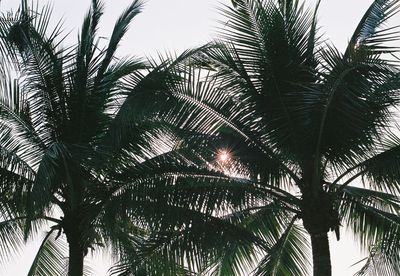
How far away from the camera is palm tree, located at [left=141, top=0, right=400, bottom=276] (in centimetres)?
1078

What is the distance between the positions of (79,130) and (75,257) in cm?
225

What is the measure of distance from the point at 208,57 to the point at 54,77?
10.5ft

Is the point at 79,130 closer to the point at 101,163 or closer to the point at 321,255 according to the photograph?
the point at 101,163

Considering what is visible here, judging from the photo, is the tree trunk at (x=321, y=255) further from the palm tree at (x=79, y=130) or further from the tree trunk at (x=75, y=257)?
the tree trunk at (x=75, y=257)

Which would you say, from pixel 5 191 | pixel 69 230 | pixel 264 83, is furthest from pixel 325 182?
pixel 5 191

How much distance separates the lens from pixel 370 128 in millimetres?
10836

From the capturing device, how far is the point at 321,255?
1098 centimetres

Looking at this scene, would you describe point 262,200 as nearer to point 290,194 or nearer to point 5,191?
point 290,194

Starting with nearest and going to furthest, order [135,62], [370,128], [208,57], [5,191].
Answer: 1. [370,128]
2. [208,57]
3. [5,191]
4. [135,62]

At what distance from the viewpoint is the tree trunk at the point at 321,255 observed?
35.7ft

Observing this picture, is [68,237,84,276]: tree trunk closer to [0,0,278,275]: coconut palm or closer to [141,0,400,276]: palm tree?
[0,0,278,275]: coconut palm

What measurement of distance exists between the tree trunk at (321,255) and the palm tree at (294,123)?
15 mm

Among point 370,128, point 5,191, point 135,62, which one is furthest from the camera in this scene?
point 135,62

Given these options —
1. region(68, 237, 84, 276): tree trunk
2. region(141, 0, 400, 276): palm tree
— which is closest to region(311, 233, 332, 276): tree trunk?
region(141, 0, 400, 276): palm tree
